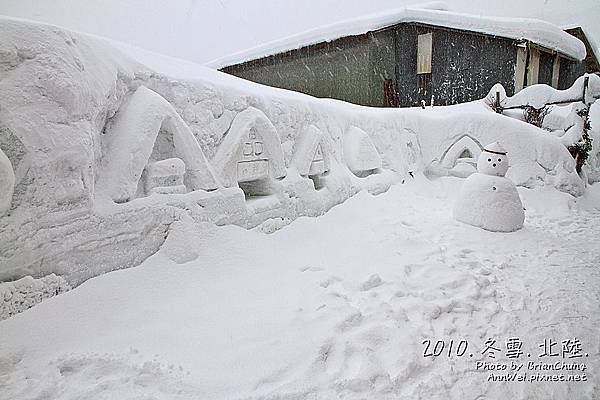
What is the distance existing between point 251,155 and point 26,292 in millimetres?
1531

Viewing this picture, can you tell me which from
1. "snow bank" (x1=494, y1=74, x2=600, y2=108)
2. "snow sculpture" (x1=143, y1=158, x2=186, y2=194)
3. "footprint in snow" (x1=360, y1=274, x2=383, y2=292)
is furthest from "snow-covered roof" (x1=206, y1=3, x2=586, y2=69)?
"snow sculpture" (x1=143, y1=158, x2=186, y2=194)

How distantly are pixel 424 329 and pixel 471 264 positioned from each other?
43.7 inches

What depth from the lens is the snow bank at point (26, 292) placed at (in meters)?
1.31

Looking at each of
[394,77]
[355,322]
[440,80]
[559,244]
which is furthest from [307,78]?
[355,322]

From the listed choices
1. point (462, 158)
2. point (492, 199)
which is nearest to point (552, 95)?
point (462, 158)

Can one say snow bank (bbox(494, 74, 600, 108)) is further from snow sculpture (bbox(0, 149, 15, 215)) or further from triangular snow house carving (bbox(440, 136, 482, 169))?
snow sculpture (bbox(0, 149, 15, 215))

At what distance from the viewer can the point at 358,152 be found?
421 cm

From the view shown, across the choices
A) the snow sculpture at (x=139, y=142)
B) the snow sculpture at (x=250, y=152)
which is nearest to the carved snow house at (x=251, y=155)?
the snow sculpture at (x=250, y=152)

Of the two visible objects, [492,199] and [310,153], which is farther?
[492,199]

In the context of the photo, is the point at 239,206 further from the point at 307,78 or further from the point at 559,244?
the point at 307,78

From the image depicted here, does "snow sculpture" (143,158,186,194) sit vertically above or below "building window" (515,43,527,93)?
below

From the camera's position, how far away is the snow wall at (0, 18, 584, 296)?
53.6 inches

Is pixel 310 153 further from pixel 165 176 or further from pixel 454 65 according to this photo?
pixel 454 65

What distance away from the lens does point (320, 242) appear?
2.79 m
